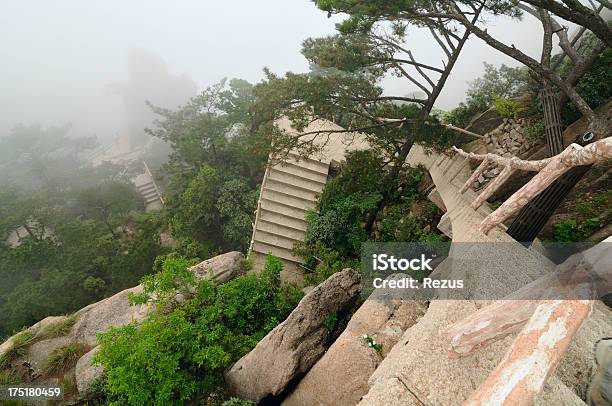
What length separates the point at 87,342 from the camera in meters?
8.01

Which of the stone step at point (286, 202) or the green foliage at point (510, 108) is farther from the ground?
the green foliage at point (510, 108)

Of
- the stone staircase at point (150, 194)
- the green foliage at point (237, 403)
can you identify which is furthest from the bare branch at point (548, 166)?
the stone staircase at point (150, 194)

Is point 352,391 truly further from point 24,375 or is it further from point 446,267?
point 24,375

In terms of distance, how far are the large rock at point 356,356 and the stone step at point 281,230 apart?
17.7 ft

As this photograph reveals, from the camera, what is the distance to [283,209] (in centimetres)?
1091

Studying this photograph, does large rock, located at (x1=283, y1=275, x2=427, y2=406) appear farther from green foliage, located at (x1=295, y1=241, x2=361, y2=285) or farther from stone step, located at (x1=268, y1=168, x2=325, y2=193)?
stone step, located at (x1=268, y1=168, x2=325, y2=193)

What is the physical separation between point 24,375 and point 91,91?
79.8 metres

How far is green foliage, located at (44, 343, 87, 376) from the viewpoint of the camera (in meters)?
7.50

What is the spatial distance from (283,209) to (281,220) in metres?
0.42

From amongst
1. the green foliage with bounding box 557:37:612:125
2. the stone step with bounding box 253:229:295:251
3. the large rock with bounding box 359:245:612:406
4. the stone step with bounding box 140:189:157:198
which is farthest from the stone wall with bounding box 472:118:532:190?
the stone step with bounding box 140:189:157:198

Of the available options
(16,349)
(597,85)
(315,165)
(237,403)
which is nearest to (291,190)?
(315,165)

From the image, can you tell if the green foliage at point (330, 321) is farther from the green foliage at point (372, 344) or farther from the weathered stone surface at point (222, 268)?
the weathered stone surface at point (222, 268)

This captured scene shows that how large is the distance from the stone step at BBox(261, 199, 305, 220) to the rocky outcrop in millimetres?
2504

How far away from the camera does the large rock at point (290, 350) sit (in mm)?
5242
